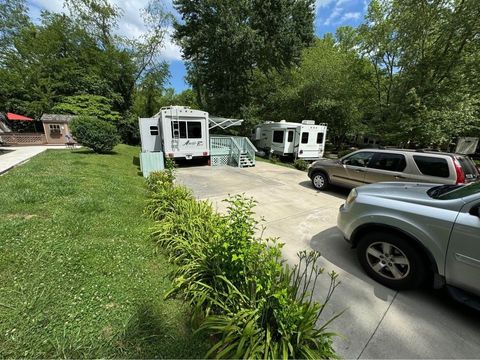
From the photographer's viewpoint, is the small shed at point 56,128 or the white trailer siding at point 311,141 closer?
the white trailer siding at point 311,141

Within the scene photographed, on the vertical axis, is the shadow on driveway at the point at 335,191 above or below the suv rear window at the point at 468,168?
below

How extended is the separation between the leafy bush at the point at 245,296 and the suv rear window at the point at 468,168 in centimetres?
473

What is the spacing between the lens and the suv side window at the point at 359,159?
6.06 m

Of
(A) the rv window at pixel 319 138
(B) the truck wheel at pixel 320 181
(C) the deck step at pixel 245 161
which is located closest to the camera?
(B) the truck wheel at pixel 320 181

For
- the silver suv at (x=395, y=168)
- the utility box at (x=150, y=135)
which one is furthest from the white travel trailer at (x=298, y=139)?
the utility box at (x=150, y=135)

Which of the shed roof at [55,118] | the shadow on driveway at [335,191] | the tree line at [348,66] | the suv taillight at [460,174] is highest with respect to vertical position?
the tree line at [348,66]

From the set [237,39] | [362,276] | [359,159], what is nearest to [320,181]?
[359,159]

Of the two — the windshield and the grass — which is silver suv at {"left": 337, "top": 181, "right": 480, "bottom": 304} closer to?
the windshield

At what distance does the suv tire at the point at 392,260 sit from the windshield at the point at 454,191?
0.71 meters

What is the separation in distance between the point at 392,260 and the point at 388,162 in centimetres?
384

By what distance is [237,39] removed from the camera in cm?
1548

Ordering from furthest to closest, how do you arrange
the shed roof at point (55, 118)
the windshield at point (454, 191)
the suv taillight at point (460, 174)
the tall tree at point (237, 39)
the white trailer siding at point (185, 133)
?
the shed roof at point (55, 118) < the tall tree at point (237, 39) < the white trailer siding at point (185, 133) < the suv taillight at point (460, 174) < the windshield at point (454, 191)

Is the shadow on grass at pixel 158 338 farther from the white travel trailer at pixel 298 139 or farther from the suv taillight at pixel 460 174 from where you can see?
the white travel trailer at pixel 298 139

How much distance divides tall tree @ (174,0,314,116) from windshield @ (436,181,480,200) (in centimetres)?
1650
